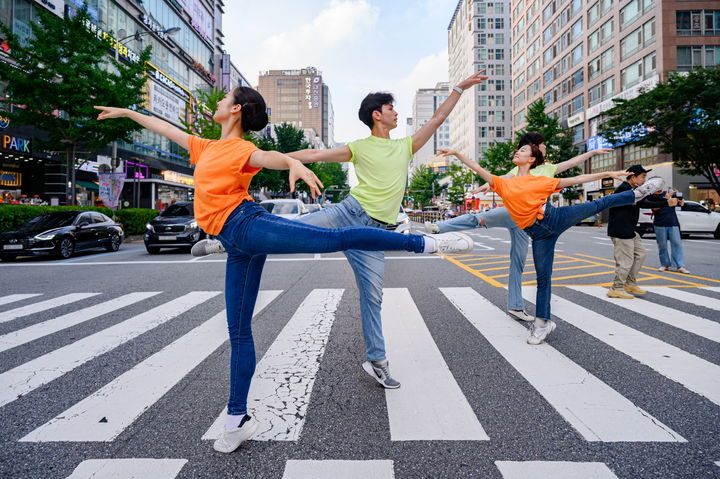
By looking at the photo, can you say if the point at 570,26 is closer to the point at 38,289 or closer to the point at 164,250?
the point at 164,250

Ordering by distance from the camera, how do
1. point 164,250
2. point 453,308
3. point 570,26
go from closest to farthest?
point 453,308 → point 164,250 → point 570,26

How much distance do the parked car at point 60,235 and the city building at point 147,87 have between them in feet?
19.6

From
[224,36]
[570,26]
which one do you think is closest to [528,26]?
[570,26]

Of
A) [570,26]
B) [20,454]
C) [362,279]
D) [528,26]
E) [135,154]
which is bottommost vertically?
[20,454]

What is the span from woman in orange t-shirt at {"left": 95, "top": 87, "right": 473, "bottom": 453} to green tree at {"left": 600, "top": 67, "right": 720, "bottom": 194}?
96.5 ft

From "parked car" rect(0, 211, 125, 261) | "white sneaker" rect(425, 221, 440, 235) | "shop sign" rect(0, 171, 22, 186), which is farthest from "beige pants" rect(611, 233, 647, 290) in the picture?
"shop sign" rect(0, 171, 22, 186)

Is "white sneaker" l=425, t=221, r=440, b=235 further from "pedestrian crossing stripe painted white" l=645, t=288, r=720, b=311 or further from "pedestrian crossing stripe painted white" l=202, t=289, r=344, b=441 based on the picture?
"pedestrian crossing stripe painted white" l=645, t=288, r=720, b=311

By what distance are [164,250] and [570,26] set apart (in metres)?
57.9

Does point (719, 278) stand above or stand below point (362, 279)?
below

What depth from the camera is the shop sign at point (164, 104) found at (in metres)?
35.9

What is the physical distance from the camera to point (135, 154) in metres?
35.6

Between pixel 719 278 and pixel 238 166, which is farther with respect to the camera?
pixel 719 278

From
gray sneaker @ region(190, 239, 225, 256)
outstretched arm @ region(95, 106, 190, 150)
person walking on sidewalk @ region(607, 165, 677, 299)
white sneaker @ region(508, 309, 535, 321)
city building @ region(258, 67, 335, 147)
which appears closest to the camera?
outstretched arm @ region(95, 106, 190, 150)

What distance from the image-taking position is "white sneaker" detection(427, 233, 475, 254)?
2.69m
